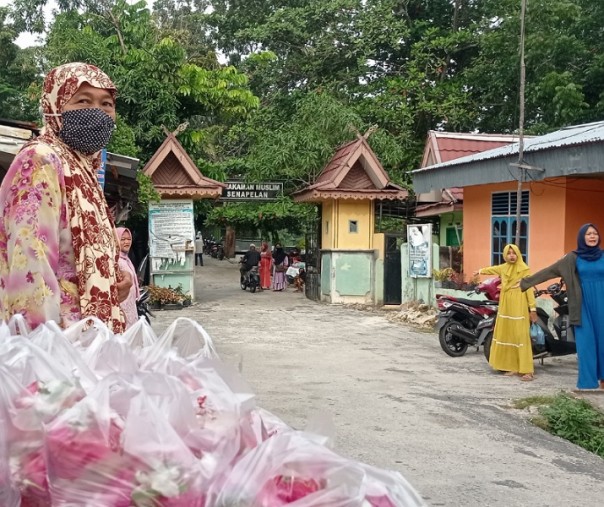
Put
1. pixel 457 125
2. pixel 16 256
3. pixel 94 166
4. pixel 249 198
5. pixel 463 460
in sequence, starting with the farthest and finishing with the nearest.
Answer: pixel 457 125 < pixel 249 198 < pixel 463 460 < pixel 94 166 < pixel 16 256

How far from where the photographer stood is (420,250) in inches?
559

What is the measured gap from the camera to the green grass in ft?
18.1

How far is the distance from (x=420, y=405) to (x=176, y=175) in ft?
36.6

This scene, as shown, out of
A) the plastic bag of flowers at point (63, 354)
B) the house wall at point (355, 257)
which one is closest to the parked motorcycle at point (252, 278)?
the house wall at point (355, 257)

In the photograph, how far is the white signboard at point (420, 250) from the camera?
14.0 metres

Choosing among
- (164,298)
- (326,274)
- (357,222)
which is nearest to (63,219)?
(164,298)

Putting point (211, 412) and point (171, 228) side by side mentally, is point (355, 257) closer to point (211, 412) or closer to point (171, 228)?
point (171, 228)

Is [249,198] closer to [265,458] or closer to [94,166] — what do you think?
[94,166]

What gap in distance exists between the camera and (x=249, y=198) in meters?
18.0

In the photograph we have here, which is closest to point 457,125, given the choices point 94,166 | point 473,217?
point 473,217

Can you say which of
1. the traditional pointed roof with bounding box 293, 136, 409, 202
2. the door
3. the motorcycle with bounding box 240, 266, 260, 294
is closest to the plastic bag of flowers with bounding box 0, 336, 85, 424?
the traditional pointed roof with bounding box 293, 136, 409, 202

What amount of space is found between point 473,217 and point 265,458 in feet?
40.7

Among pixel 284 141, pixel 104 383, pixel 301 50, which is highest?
pixel 301 50

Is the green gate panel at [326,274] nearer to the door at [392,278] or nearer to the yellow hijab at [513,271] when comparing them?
the door at [392,278]
